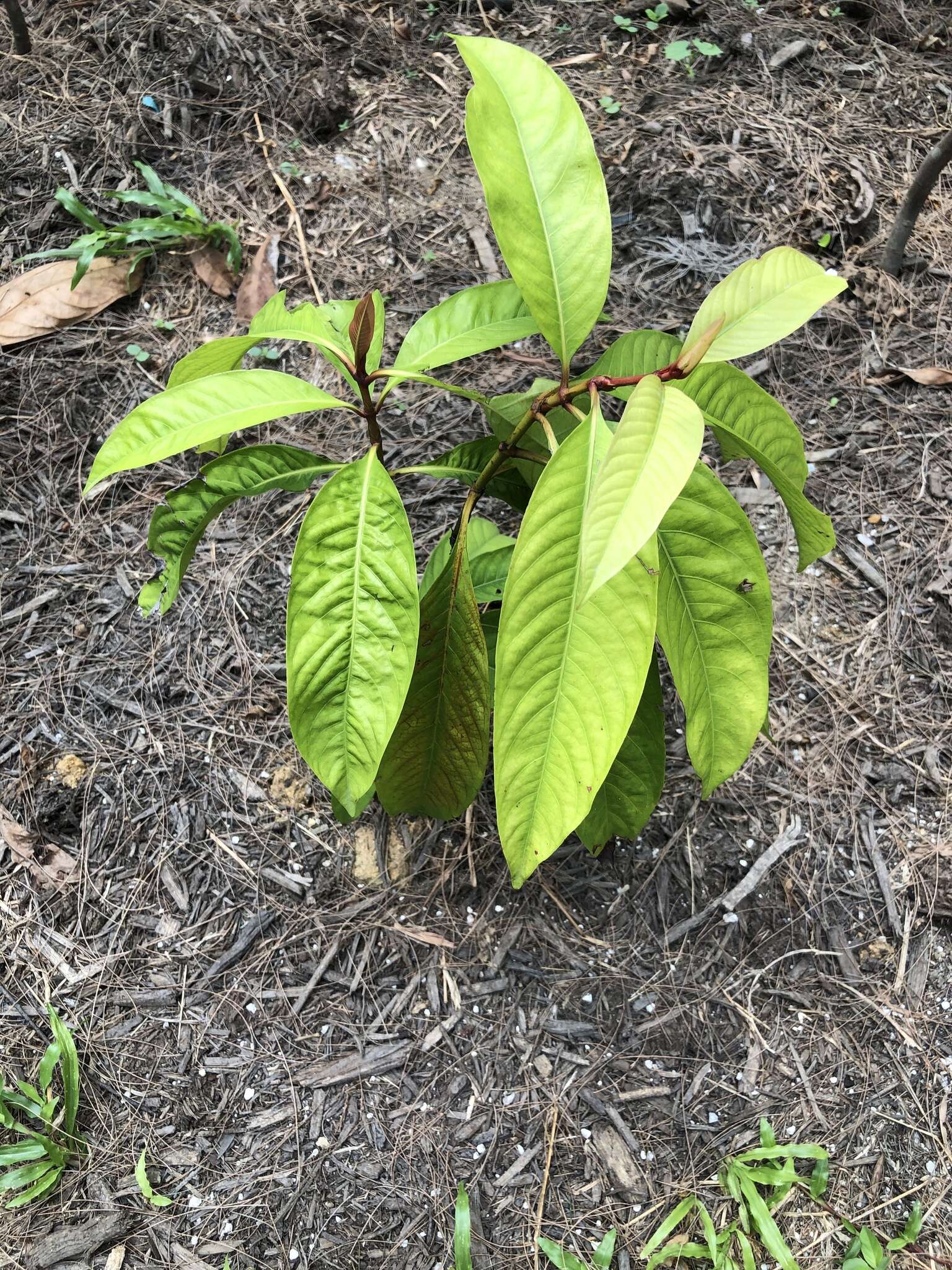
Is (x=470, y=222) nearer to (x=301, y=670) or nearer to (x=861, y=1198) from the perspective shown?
(x=301, y=670)

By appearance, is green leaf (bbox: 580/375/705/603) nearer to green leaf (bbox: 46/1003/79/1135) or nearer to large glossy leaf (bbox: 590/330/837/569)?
large glossy leaf (bbox: 590/330/837/569)

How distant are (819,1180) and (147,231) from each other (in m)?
2.59

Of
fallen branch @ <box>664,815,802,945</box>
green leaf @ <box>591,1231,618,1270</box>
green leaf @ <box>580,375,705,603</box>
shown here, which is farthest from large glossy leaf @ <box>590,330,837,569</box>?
green leaf @ <box>591,1231,618,1270</box>

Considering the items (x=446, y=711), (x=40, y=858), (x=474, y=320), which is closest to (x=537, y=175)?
(x=474, y=320)

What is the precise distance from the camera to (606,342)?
209 cm

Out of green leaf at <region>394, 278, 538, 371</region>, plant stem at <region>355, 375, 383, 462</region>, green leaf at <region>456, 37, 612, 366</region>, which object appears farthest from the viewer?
green leaf at <region>394, 278, 538, 371</region>

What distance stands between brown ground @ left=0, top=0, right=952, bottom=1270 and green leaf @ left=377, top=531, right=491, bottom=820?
345 millimetres

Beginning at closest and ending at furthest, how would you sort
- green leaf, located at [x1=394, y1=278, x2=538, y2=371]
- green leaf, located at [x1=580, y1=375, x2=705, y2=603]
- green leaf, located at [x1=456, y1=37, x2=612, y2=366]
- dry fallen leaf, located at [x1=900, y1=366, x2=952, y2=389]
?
green leaf, located at [x1=580, y1=375, x2=705, y2=603]
green leaf, located at [x1=456, y1=37, x2=612, y2=366]
green leaf, located at [x1=394, y1=278, x2=538, y2=371]
dry fallen leaf, located at [x1=900, y1=366, x2=952, y2=389]

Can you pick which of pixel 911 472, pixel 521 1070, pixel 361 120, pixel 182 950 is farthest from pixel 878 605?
pixel 361 120

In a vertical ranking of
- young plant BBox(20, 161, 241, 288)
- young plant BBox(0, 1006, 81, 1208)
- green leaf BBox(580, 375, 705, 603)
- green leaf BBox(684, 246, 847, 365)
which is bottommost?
young plant BBox(0, 1006, 81, 1208)

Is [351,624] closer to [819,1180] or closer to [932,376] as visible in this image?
[819,1180]

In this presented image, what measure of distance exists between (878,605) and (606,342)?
933mm

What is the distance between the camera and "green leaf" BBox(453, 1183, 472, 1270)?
55.8 inches

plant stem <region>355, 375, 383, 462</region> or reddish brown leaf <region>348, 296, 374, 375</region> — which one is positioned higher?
reddish brown leaf <region>348, 296, 374, 375</region>
